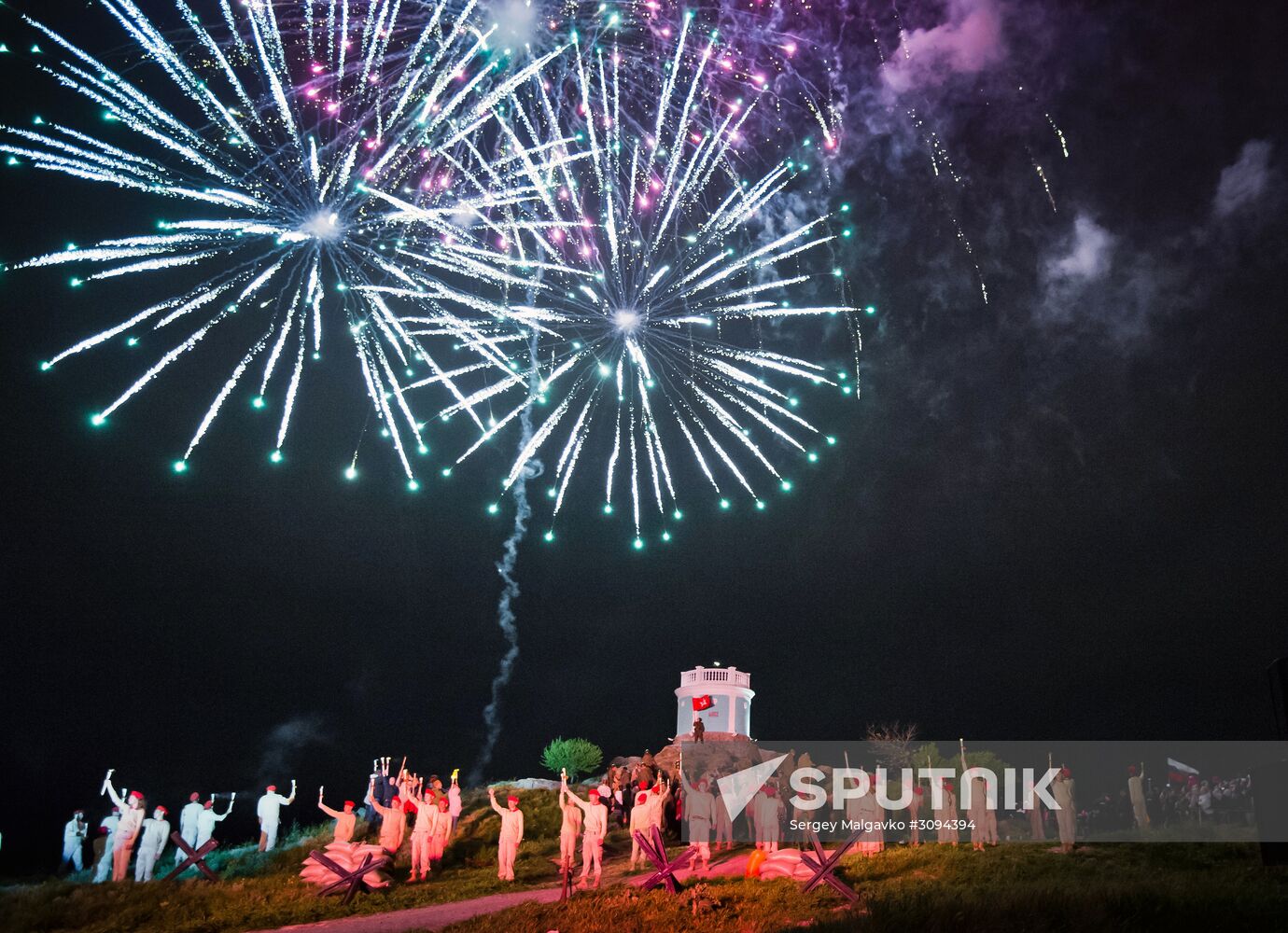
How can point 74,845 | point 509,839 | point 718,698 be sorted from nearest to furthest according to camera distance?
point 509,839 < point 74,845 < point 718,698

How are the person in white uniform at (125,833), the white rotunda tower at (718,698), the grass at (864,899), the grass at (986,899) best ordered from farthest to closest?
the white rotunda tower at (718,698), the person in white uniform at (125,833), the grass at (864,899), the grass at (986,899)

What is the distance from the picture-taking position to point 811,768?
27.0 metres

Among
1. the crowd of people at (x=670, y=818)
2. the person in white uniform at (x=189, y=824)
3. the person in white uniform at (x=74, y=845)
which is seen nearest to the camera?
the crowd of people at (x=670, y=818)

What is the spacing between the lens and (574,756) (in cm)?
5938

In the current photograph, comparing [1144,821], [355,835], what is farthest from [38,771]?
[1144,821]

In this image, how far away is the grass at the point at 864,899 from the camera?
47.7 ft

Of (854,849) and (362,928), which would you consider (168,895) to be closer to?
(362,928)

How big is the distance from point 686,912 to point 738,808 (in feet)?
39.0

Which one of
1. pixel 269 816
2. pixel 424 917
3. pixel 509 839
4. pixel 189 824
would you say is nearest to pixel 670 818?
pixel 509 839

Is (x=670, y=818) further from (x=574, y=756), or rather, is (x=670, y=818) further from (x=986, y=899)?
(x=574, y=756)

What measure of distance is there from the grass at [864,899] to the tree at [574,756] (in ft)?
115

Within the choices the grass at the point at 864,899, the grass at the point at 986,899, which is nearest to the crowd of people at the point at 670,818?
the grass at the point at 864,899

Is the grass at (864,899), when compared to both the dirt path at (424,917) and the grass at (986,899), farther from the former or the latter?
the dirt path at (424,917)

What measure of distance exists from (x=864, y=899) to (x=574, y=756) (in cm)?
4501
